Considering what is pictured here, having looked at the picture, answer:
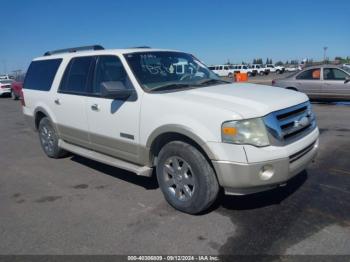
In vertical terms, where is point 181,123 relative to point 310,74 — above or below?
below

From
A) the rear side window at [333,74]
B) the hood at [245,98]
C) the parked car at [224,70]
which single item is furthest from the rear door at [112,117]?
the parked car at [224,70]

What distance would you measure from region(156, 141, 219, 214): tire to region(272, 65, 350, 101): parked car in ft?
33.9

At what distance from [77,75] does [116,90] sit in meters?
1.58

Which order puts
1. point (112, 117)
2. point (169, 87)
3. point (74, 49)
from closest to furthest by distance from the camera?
point (169, 87), point (112, 117), point (74, 49)

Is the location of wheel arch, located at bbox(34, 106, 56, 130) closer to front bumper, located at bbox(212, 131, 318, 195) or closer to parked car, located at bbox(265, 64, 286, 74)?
front bumper, located at bbox(212, 131, 318, 195)

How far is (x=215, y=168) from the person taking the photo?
11.7 ft

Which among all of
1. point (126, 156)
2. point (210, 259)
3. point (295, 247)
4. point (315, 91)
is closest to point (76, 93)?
point (126, 156)

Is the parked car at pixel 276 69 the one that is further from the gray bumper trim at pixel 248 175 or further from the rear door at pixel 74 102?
the gray bumper trim at pixel 248 175

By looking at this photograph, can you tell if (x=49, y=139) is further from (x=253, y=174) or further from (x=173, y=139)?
(x=253, y=174)

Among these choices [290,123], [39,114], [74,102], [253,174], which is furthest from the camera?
[39,114]

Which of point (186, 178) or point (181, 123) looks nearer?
point (181, 123)

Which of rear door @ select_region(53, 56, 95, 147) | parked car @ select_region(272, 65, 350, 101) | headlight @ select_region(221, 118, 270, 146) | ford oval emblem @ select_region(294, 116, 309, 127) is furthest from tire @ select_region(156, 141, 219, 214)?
parked car @ select_region(272, 65, 350, 101)

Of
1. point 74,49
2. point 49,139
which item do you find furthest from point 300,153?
point 49,139

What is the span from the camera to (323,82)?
12570 millimetres
